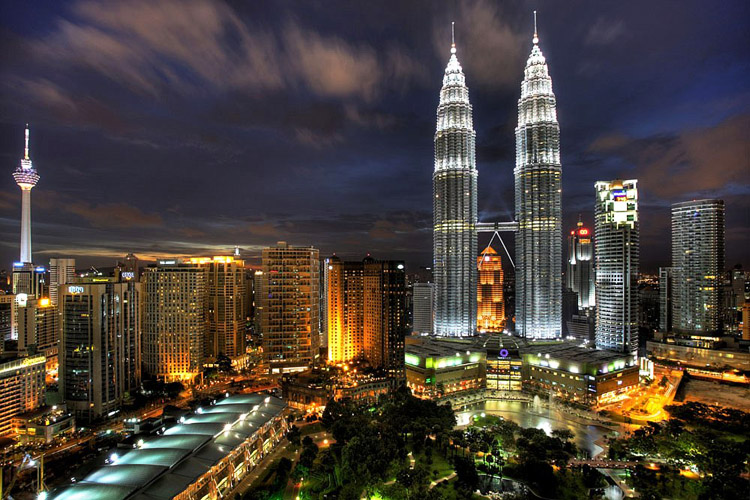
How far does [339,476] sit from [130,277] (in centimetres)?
3586

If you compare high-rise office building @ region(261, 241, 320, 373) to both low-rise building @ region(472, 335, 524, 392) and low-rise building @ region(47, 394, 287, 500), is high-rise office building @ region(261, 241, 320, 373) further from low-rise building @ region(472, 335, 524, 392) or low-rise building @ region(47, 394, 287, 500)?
low-rise building @ region(472, 335, 524, 392)

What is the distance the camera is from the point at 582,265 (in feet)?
229

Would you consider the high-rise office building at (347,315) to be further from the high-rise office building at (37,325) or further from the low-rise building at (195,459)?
the high-rise office building at (37,325)

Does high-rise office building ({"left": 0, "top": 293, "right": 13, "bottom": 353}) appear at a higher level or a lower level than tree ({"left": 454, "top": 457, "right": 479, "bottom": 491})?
higher

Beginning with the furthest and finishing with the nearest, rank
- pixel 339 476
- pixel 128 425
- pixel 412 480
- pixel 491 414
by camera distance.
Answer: pixel 491 414 < pixel 128 425 < pixel 339 476 < pixel 412 480

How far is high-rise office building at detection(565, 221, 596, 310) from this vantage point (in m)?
68.2

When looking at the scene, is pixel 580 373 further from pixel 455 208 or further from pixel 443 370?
pixel 455 208

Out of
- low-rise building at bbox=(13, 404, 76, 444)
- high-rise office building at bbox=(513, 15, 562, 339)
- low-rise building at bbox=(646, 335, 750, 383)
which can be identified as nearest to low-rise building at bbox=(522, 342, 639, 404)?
high-rise office building at bbox=(513, 15, 562, 339)

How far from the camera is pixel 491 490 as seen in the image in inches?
774

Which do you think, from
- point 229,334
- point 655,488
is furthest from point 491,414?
point 229,334

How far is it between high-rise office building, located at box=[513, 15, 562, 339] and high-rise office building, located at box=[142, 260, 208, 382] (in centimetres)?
3461

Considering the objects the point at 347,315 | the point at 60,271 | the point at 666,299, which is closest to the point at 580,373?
the point at 347,315

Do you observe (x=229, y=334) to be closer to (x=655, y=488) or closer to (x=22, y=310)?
(x=22, y=310)

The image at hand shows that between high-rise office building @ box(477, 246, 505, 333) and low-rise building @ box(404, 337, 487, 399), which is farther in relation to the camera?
high-rise office building @ box(477, 246, 505, 333)
